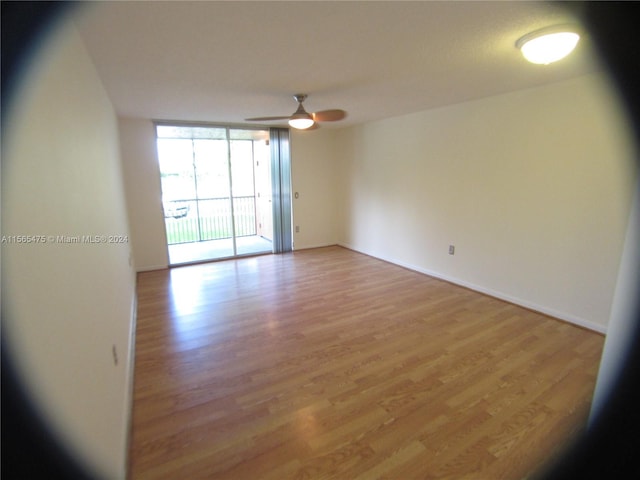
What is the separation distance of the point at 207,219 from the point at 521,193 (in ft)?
19.6

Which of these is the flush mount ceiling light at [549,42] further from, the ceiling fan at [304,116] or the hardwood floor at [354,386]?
the hardwood floor at [354,386]

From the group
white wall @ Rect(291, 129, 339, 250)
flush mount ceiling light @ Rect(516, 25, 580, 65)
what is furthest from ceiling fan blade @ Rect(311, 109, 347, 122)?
white wall @ Rect(291, 129, 339, 250)

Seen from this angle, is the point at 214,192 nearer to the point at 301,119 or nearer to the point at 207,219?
the point at 207,219

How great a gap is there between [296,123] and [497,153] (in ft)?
7.30

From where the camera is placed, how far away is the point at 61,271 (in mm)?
1047

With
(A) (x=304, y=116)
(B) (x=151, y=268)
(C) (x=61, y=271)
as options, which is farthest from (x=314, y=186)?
(C) (x=61, y=271)

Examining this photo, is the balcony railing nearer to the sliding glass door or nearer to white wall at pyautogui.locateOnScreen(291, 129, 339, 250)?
the sliding glass door

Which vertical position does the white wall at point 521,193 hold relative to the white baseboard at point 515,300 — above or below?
above

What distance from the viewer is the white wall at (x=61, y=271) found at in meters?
0.73

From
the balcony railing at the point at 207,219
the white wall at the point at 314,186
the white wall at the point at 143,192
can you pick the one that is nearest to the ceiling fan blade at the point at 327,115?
the white wall at the point at 314,186

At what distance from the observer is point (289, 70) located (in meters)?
2.40

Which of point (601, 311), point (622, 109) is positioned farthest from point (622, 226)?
point (622, 109)

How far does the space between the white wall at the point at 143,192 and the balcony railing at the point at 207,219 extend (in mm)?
1788

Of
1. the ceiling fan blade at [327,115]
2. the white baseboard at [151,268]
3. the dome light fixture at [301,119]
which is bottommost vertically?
the white baseboard at [151,268]
